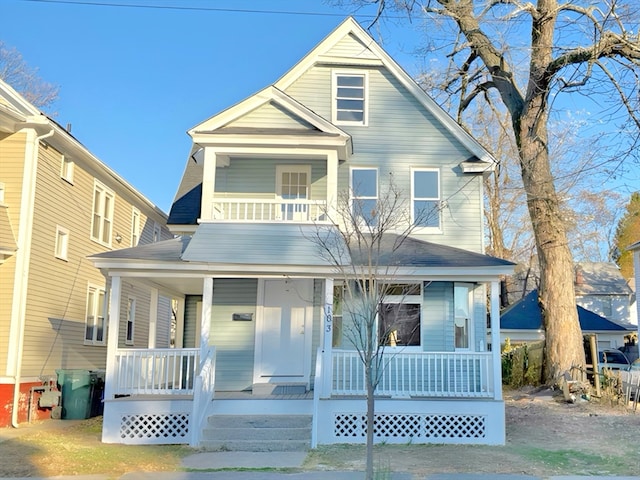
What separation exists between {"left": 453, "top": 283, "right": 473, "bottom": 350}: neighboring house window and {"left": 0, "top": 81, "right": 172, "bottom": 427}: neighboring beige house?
677cm

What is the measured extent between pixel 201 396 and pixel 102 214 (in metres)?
9.05

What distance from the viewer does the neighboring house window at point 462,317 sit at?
44.7 feet

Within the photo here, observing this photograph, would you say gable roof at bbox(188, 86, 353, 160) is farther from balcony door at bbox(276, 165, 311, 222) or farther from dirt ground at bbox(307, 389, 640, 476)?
dirt ground at bbox(307, 389, 640, 476)

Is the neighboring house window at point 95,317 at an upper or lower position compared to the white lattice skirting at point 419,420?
upper

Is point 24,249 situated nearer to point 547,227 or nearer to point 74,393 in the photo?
point 74,393

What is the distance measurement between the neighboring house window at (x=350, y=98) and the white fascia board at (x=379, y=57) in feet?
2.12

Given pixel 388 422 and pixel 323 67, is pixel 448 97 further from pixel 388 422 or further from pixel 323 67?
pixel 388 422

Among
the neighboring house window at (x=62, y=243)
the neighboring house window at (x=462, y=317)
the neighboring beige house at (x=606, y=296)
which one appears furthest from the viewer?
the neighboring beige house at (x=606, y=296)

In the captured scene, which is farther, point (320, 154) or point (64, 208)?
point (64, 208)

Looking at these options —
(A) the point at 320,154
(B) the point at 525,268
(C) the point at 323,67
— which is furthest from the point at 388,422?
(B) the point at 525,268

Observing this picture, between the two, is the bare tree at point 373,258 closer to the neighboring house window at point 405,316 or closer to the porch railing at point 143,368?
the neighboring house window at point 405,316

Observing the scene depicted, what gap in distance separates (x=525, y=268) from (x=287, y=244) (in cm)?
3112

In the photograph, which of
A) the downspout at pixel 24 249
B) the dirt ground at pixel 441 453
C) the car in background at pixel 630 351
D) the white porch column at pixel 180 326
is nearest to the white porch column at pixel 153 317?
the white porch column at pixel 180 326

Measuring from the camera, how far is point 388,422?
10969 millimetres
